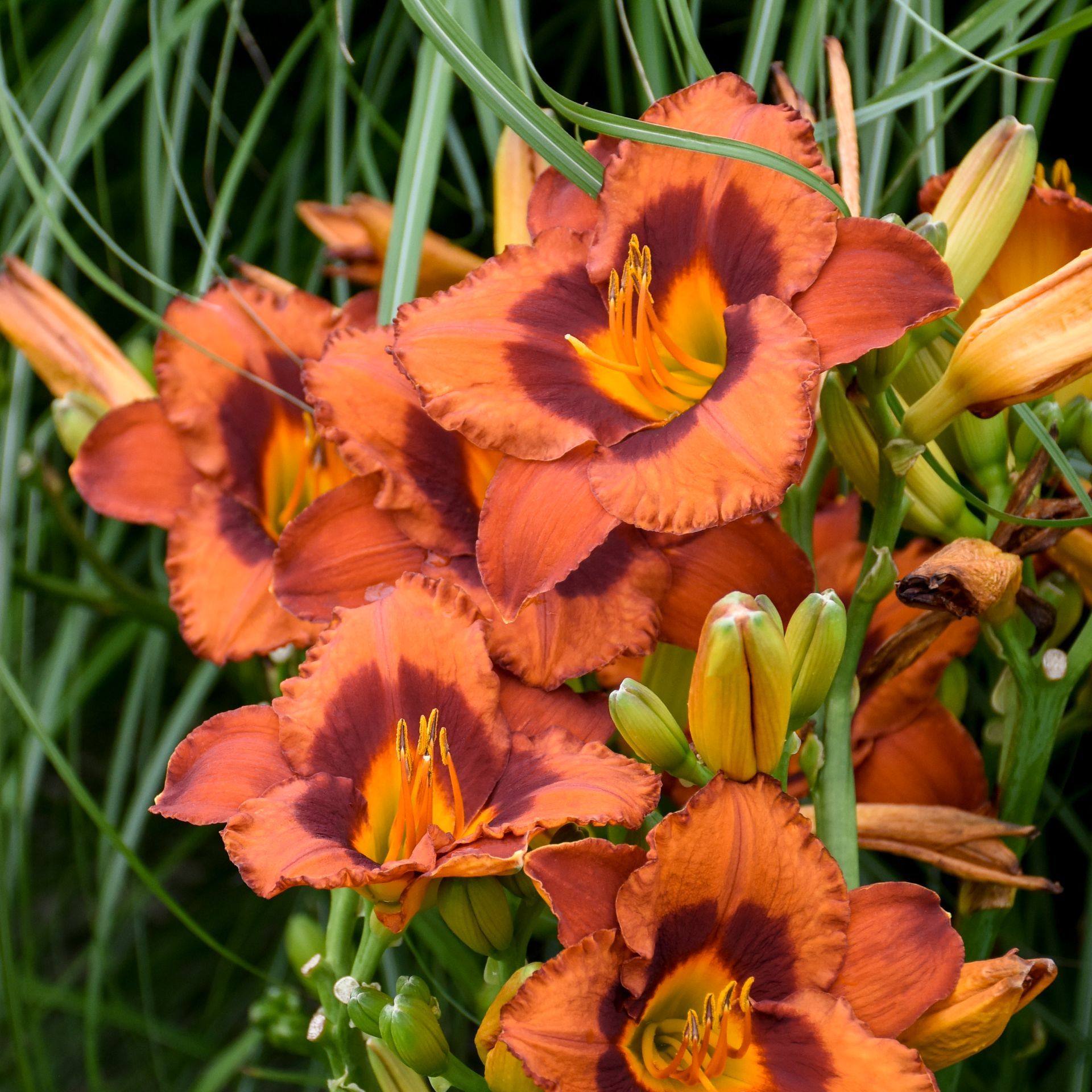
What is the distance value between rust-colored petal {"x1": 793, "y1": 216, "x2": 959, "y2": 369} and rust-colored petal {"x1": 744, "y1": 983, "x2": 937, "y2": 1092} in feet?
0.75

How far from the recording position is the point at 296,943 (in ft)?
2.22

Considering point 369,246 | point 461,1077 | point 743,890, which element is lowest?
point 461,1077

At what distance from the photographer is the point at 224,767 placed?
0.49 metres

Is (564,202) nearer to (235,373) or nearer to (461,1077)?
(235,373)

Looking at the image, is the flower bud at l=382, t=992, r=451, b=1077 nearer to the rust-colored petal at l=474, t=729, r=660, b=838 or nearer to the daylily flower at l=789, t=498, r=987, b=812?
the rust-colored petal at l=474, t=729, r=660, b=838

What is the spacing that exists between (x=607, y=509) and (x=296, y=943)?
36cm

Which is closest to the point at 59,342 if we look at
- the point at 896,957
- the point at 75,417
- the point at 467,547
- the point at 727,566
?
the point at 75,417

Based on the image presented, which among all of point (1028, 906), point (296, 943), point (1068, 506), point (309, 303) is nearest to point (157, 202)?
point (309, 303)

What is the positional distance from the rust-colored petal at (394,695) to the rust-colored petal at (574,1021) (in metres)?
0.09

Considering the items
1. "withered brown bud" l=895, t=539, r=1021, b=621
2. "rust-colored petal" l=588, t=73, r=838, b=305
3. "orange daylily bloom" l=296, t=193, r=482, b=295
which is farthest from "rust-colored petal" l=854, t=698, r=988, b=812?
"orange daylily bloom" l=296, t=193, r=482, b=295

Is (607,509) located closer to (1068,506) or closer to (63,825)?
(1068,506)

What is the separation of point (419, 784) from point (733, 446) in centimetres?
17

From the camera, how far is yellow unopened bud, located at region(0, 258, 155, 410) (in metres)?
0.71

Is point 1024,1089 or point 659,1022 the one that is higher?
point 659,1022
